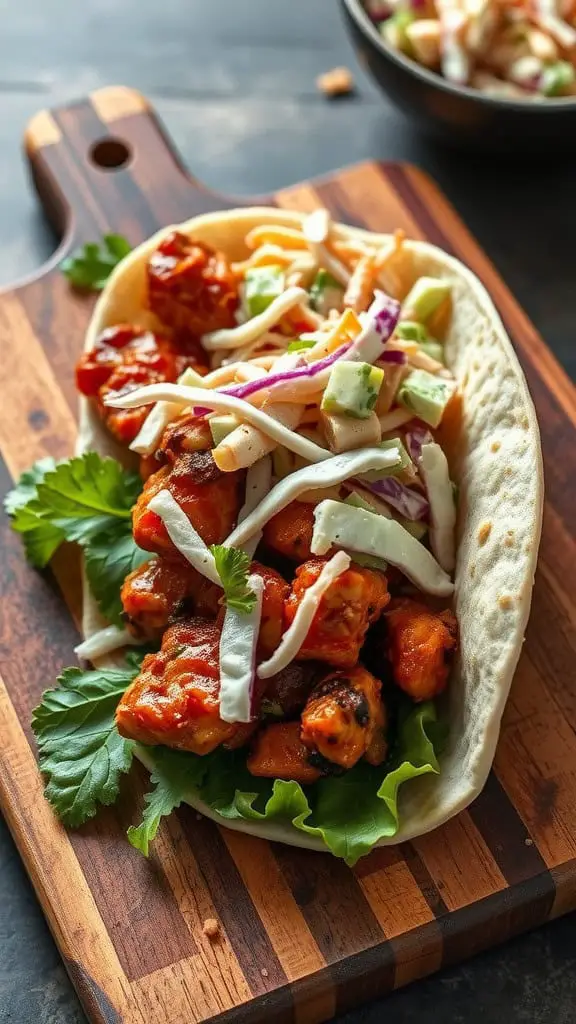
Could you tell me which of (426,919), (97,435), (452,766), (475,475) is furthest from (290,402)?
(426,919)

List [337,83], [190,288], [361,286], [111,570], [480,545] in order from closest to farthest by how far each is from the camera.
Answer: [480,545] < [111,570] < [361,286] < [190,288] < [337,83]

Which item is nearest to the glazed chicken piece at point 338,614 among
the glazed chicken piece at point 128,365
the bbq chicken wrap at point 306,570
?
the bbq chicken wrap at point 306,570

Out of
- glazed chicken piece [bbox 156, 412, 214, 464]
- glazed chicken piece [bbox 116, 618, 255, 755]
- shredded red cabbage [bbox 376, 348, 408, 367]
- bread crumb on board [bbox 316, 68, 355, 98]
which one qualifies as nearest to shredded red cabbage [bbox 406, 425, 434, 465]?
shredded red cabbage [bbox 376, 348, 408, 367]

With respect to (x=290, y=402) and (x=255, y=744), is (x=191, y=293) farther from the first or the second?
(x=255, y=744)

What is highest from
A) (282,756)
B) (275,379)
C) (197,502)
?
(275,379)

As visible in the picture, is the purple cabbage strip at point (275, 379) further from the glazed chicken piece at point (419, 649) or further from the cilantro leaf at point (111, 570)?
the glazed chicken piece at point (419, 649)

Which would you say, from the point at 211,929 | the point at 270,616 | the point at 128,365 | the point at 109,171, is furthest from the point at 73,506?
the point at 109,171

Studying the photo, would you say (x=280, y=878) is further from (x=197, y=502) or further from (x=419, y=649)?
(x=197, y=502)

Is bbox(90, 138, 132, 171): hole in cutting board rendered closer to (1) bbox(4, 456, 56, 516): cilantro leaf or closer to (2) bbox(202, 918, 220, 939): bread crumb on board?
(1) bbox(4, 456, 56, 516): cilantro leaf

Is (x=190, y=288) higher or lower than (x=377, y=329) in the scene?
higher

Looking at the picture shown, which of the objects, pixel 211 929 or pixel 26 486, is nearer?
pixel 211 929
